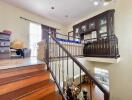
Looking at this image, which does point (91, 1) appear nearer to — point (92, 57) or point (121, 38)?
point (121, 38)

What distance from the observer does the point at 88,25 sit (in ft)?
22.4

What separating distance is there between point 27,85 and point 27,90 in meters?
0.13

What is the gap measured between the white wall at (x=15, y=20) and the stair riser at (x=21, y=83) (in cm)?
424

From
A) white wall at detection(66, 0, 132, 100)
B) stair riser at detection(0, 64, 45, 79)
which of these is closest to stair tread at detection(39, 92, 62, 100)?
stair riser at detection(0, 64, 45, 79)

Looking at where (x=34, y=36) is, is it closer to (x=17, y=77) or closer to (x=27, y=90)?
(x=17, y=77)

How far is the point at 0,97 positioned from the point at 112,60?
4.40m

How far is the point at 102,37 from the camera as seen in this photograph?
5.49m

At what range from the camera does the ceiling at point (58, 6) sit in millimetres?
5414

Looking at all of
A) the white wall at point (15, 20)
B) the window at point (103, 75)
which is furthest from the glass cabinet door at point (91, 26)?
the white wall at point (15, 20)

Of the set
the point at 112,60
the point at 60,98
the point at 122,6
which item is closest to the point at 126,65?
the point at 112,60

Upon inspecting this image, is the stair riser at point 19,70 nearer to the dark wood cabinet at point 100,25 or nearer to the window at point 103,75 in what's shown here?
the dark wood cabinet at point 100,25

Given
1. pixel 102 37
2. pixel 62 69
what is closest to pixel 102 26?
pixel 102 37

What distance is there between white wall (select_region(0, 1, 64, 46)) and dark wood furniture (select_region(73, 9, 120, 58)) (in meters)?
3.54

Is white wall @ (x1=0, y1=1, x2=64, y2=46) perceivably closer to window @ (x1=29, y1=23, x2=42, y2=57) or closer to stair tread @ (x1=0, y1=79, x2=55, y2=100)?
window @ (x1=29, y1=23, x2=42, y2=57)
